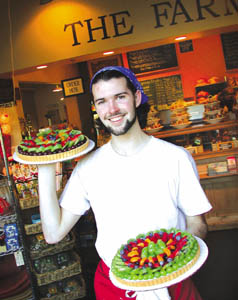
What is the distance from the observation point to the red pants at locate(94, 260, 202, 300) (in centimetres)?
195

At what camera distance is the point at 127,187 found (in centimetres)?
197

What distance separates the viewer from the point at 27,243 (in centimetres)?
367

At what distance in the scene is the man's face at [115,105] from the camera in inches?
76.7

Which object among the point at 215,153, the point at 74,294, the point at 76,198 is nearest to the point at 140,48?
the point at 215,153

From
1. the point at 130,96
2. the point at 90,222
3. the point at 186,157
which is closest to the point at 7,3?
the point at 90,222

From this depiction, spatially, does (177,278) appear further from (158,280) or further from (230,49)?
(230,49)

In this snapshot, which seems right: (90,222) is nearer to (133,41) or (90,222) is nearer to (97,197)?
(133,41)

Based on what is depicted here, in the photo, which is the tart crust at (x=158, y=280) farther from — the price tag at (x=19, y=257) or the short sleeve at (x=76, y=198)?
the price tag at (x=19, y=257)

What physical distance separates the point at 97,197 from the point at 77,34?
2.99 m

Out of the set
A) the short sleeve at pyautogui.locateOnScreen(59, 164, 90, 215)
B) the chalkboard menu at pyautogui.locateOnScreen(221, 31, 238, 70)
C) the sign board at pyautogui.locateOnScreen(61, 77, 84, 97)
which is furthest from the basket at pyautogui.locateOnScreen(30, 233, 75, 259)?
the chalkboard menu at pyautogui.locateOnScreen(221, 31, 238, 70)

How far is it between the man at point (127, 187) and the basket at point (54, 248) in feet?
5.27

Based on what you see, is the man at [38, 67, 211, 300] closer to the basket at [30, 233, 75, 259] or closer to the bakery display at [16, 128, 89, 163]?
the bakery display at [16, 128, 89, 163]

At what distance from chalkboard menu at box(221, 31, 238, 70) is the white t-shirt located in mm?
6030

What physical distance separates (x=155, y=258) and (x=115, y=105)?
31.0 inches
